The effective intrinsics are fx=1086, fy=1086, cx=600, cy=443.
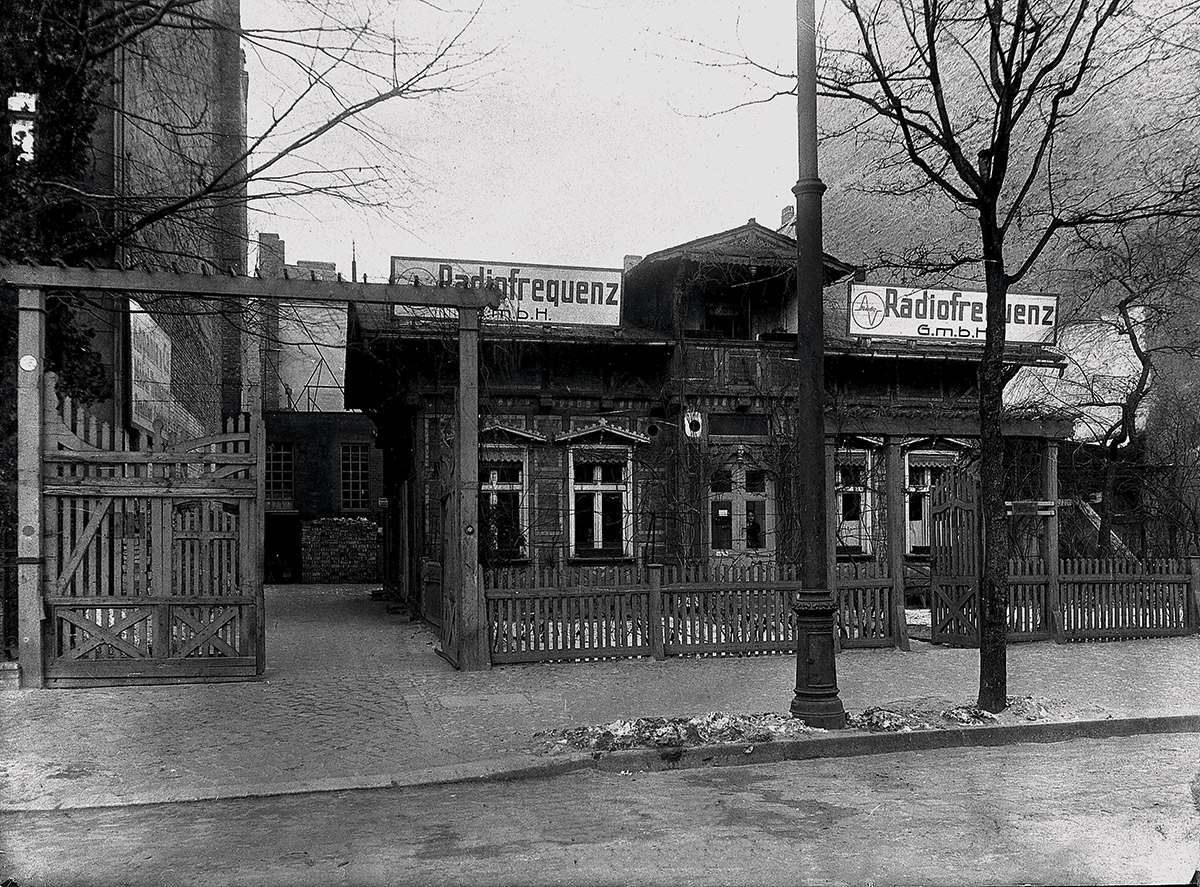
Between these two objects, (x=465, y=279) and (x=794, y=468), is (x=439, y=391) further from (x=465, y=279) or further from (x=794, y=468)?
(x=794, y=468)

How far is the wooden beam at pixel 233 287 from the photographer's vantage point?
34.7 ft

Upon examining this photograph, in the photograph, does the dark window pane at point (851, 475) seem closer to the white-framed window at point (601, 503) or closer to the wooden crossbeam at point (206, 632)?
the white-framed window at point (601, 503)

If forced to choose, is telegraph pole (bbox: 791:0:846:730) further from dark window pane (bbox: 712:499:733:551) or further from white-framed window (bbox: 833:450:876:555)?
dark window pane (bbox: 712:499:733:551)

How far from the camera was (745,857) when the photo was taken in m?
5.52

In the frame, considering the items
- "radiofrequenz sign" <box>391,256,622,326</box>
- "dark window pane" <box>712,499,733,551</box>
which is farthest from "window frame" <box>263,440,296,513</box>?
"dark window pane" <box>712,499,733,551</box>

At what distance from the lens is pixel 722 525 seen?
21312 millimetres

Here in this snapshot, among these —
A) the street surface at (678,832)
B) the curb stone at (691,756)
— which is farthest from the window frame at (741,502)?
the street surface at (678,832)

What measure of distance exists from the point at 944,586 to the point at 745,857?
9.79 meters

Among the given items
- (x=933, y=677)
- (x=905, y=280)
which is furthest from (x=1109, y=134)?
(x=933, y=677)

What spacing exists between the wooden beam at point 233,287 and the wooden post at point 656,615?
382 centimetres

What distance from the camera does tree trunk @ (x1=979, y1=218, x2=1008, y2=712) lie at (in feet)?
31.1

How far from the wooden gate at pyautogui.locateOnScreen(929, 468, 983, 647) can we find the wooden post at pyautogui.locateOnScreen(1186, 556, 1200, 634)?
3823 mm

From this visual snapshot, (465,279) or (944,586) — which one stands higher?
(465,279)

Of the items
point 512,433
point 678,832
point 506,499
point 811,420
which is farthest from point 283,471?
point 678,832
